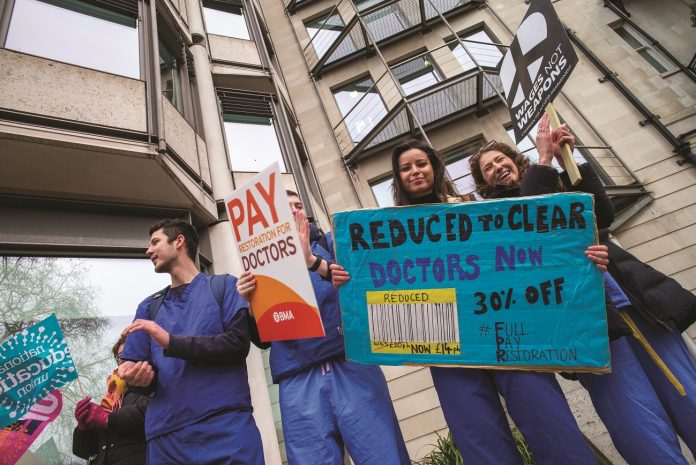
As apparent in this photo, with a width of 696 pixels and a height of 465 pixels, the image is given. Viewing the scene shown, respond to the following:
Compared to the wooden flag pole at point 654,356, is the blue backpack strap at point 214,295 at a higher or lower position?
higher

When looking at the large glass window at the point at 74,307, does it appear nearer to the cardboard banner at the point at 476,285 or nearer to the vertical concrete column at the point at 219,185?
the vertical concrete column at the point at 219,185

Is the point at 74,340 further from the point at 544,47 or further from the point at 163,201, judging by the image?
the point at 544,47

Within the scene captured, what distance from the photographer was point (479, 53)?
9203 mm

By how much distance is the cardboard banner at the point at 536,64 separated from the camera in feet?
8.29

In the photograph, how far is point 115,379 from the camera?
2.23 meters

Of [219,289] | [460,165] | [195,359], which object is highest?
[460,165]

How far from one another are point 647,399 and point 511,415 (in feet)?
2.50

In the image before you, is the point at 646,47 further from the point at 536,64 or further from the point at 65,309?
the point at 65,309

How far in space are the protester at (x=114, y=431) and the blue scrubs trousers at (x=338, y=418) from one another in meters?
1.22

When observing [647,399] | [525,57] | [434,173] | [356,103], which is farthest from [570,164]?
[356,103]

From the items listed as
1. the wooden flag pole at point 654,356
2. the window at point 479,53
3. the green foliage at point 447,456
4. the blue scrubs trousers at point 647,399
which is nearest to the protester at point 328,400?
the blue scrubs trousers at point 647,399

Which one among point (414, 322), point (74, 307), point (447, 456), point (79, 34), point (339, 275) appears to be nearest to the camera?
point (414, 322)

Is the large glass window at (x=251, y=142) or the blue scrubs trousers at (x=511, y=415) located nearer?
the blue scrubs trousers at (x=511, y=415)

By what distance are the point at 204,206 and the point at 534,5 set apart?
15.4 ft
